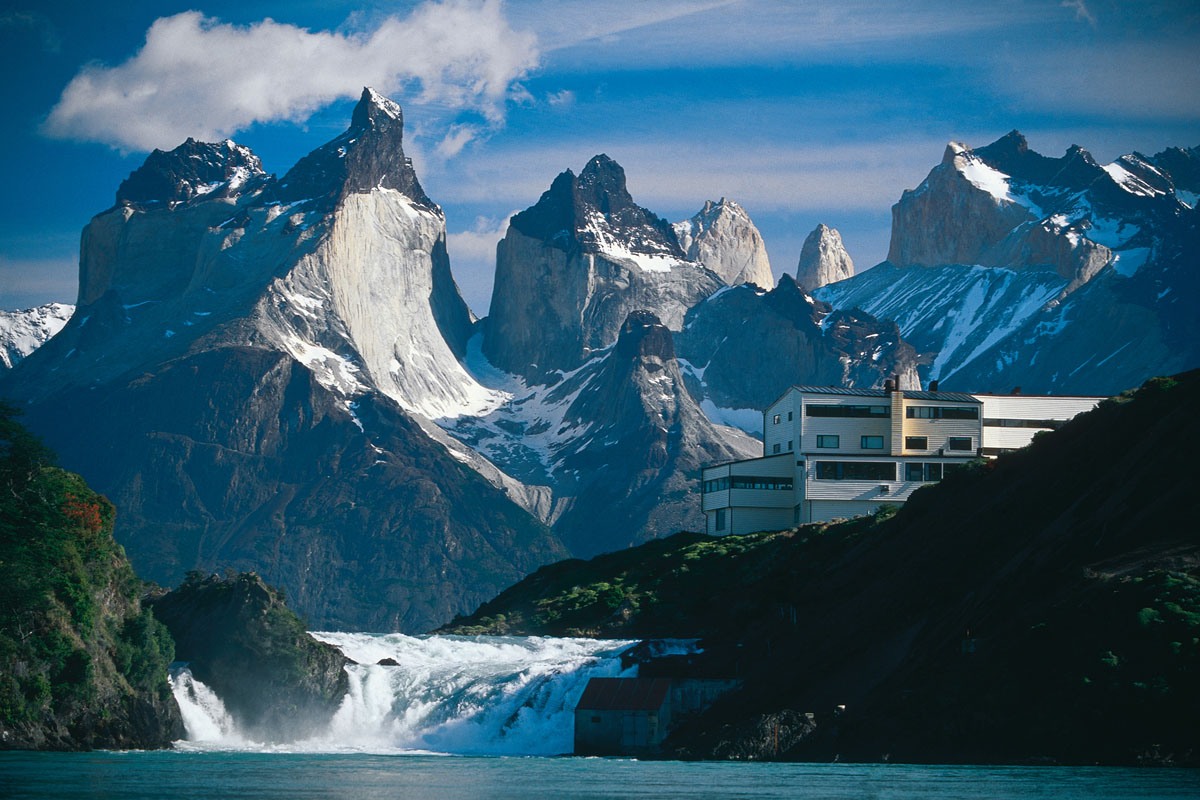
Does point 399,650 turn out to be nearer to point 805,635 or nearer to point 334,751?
point 334,751

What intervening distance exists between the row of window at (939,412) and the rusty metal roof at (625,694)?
59.8 metres

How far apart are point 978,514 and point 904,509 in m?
12.3

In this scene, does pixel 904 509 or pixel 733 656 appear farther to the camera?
pixel 904 509

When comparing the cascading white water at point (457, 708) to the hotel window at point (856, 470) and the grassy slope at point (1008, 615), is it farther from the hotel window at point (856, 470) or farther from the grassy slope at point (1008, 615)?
the hotel window at point (856, 470)

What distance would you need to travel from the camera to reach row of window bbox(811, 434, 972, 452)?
17575cm

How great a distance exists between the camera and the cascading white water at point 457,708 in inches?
5192

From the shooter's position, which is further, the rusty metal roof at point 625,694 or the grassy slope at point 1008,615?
the rusty metal roof at point 625,694

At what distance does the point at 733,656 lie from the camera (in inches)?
5187

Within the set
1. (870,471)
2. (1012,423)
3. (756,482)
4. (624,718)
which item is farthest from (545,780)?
(1012,423)

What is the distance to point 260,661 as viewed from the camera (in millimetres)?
137625

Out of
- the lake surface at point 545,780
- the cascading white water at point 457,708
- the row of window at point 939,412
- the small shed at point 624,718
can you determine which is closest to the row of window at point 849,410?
the row of window at point 939,412

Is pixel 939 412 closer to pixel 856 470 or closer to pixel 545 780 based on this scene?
pixel 856 470

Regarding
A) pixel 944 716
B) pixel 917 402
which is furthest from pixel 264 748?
pixel 917 402

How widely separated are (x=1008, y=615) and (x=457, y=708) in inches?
1794
